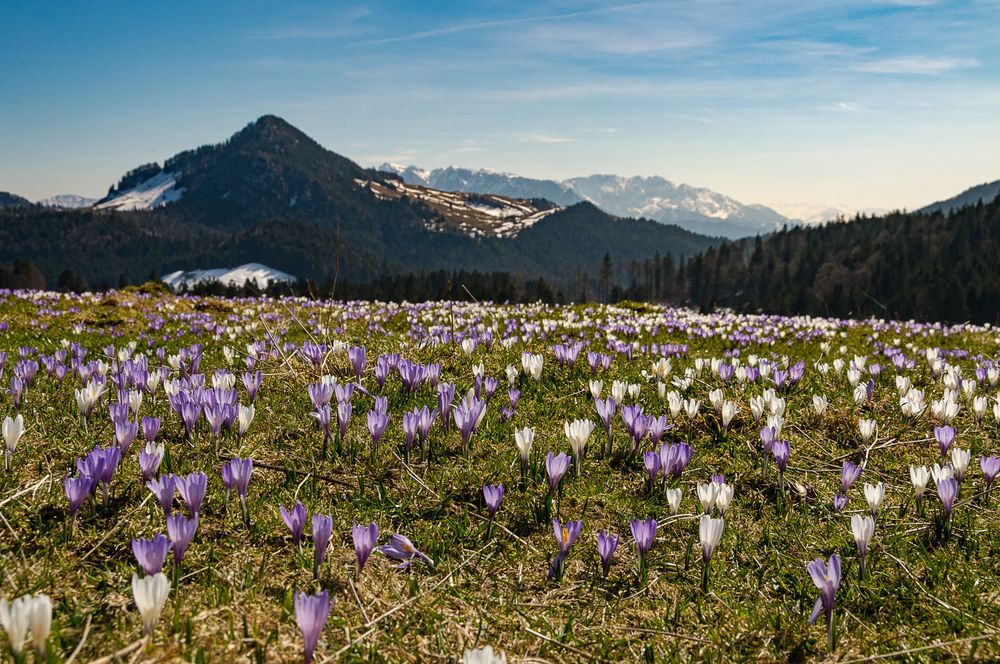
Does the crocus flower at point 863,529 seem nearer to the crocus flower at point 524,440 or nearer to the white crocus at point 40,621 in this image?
the crocus flower at point 524,440

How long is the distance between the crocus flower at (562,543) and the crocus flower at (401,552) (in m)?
0.59

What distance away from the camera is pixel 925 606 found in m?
2.73

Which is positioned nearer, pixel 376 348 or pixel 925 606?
pixel 925 606

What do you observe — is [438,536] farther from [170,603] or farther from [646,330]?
[646,330]

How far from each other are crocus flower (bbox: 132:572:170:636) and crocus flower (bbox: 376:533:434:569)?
3.52 ft

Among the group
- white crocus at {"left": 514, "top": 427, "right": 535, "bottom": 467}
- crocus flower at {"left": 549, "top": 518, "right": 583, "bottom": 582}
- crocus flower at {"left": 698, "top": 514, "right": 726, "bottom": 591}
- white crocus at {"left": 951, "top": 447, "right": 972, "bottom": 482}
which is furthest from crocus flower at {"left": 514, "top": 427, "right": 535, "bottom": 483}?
white crocus at {"left": 951, "top": 447, "right": 972, "bottom": 482}

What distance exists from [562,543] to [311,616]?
49.1 inches

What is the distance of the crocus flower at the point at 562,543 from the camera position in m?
2.71

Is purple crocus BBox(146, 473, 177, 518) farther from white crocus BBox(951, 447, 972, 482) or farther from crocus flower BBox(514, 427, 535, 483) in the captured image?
white crocus BBox(951, 447, 972, 482)

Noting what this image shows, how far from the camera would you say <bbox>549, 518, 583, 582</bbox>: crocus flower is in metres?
2.71

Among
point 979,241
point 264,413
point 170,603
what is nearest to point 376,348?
point 264,413

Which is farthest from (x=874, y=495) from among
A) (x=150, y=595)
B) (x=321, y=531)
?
(x=150, y=595)

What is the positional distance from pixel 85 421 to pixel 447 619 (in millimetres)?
3176

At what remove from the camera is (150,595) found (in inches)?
77.1
